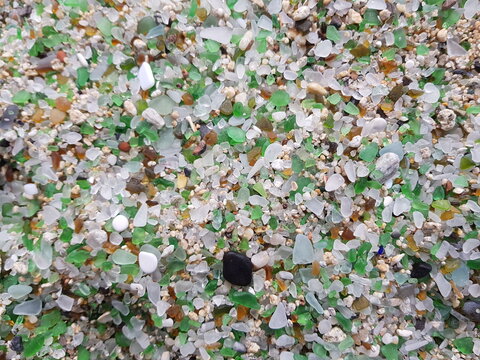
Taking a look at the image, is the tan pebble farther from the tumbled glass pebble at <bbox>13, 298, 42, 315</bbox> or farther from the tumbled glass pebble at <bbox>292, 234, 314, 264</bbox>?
the tumbled glass pebble at <bbox>292, 234, 314, 264</bbox>

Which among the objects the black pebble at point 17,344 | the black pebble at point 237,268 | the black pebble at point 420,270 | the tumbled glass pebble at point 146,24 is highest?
the tumbled glass pebble at point 146,24

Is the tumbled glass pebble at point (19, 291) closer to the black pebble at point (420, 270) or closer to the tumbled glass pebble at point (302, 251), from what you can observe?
the tumbled glass pebble at point (302, 251)

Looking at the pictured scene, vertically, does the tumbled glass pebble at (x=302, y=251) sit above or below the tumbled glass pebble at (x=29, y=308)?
above

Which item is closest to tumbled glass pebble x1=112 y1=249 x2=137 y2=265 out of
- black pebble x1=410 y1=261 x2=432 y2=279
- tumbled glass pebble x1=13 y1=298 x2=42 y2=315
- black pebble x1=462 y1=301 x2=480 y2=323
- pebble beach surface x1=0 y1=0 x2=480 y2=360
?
pebble beach surface x1=0 y1=0 x2=480 y2=360

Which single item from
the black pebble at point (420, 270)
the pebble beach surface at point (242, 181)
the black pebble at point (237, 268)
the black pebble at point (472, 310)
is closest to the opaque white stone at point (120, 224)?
the pebble beach surface at point (242, 181)

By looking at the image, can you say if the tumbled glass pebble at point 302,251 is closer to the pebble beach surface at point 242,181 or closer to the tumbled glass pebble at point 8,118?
the pebble beach surface at point 242,181

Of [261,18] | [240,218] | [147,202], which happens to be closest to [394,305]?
[240,218]
